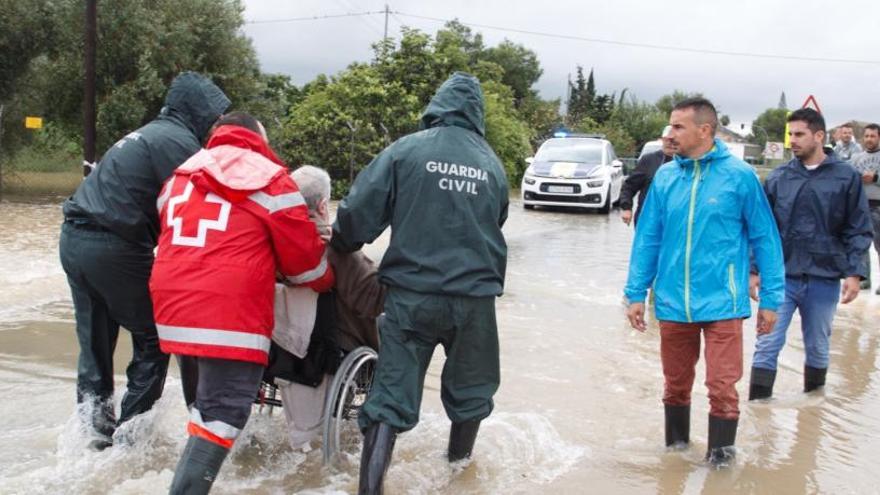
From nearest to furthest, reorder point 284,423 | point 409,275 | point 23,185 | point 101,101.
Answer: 1. point 409,275
2. point 284,423
3. point 101,101
4. point 23,185

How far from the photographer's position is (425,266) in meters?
3.65

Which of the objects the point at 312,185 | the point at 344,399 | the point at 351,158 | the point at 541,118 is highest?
the point at 541,118

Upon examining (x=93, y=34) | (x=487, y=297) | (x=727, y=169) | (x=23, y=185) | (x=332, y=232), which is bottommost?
(x=23, y=185)

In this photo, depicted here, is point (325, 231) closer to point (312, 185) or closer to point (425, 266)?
point (312, 185)

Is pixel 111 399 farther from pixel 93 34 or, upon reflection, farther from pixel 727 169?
pixel 93 34

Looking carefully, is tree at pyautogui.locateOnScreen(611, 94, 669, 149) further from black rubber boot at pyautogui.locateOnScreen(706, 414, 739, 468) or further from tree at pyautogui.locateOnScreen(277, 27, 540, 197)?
black rubber boot at pyautogui.locateOnScreen(706, 414, 739, 468)

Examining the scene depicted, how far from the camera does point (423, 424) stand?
4930mm

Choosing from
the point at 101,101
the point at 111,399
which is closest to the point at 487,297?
the point at 111,399

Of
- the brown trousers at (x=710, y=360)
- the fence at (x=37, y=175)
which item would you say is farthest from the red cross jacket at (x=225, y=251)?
the fence at (x=37, y=175)

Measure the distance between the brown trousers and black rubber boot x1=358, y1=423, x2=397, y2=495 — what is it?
1633mm

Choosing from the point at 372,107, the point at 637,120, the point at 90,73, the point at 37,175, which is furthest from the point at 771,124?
the point at 90,73

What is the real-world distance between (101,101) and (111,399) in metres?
17.4

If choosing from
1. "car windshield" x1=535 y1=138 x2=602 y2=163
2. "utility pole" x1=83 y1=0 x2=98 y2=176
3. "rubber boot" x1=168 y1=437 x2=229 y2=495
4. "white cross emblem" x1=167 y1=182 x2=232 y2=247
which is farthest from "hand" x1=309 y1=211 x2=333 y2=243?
"car windshield" x1=535 y1=138 x2=602 y2=163

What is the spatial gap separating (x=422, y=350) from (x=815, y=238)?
3103 mm
